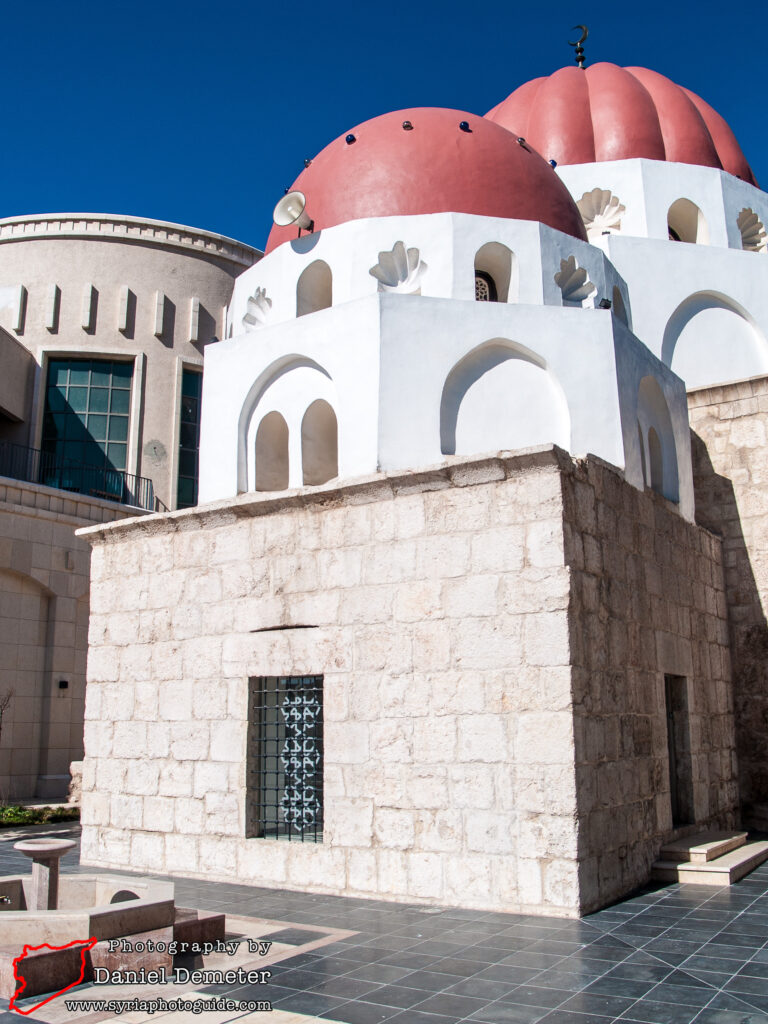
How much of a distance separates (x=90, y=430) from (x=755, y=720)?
510 inches

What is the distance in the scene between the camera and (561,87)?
11906 millimetres

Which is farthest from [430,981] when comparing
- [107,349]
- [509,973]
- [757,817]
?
[107,349]

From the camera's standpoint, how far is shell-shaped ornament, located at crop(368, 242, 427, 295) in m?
7.89

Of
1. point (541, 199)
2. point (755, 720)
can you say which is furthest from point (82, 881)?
point (541, 199)

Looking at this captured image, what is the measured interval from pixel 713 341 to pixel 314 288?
16.5ft

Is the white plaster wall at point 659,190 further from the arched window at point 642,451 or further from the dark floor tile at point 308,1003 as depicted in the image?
the dark floor tile at point 308,1003

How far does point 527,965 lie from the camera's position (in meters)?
4.27

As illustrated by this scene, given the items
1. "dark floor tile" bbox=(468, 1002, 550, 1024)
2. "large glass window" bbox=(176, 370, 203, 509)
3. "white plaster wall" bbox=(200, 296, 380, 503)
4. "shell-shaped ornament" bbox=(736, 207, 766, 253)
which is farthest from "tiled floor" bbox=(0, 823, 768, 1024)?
"large glass window" bbox=(176, 370, 203, 509)

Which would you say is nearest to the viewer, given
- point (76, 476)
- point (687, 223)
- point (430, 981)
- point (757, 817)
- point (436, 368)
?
point (430, 981)

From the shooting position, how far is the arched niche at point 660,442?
7.84 m

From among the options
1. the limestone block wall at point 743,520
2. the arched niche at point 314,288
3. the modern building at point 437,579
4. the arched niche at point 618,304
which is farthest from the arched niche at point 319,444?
the limestone block wall at point 743,520

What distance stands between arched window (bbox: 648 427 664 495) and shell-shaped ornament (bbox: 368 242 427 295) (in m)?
2.45

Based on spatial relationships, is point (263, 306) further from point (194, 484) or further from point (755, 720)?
point (194, 484)

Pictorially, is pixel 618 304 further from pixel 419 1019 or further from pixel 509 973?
pixel 419 1019
